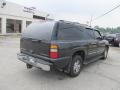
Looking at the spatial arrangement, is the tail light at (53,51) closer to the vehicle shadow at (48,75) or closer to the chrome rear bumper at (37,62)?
the chrome rear bumper at (37,62)

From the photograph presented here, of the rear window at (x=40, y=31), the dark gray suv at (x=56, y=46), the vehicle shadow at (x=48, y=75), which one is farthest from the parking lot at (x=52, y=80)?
the rear window at (x=40, y=31)

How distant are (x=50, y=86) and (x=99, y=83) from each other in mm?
1629

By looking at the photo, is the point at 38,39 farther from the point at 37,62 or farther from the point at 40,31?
the point at 37,62

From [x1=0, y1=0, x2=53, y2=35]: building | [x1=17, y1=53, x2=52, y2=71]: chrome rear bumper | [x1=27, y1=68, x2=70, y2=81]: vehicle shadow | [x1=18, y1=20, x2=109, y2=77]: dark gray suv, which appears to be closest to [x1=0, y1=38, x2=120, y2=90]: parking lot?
[x1=27, y1=68, x2=70, y2=81]: vehicle shadow

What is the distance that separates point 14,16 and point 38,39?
69.5ft

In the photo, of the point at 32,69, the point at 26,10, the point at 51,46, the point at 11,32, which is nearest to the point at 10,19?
the point at 11,32

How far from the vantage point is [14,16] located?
23.5 meters

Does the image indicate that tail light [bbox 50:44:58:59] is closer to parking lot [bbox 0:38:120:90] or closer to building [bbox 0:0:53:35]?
parking lot [bbox 0:38:120:90]

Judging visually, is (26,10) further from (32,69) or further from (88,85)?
(88,85)

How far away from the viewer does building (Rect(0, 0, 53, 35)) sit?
21.3 meters

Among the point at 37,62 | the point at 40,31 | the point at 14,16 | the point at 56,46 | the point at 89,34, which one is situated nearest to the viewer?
the point at 56,46

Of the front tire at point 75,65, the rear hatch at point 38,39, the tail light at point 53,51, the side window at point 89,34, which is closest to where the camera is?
the tail light at point 53,51

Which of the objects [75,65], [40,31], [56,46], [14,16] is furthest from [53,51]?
[14,16]

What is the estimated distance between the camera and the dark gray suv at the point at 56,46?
3916mm
